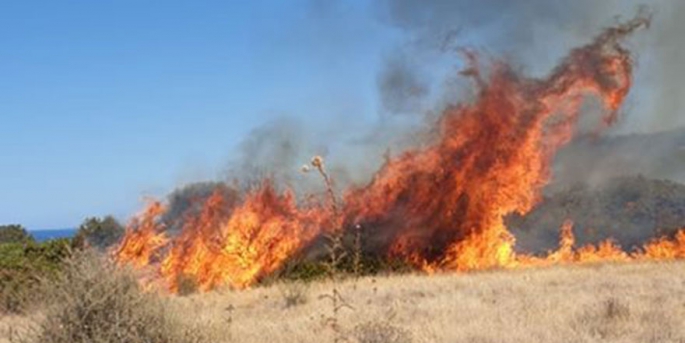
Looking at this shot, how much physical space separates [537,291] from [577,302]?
7.70 ft

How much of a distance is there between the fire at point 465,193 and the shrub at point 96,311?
1441 centimetres

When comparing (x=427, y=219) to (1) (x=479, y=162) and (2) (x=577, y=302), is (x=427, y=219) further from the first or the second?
(2) (x=577, y=302)

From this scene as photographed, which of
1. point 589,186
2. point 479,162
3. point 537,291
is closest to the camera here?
point 537,291

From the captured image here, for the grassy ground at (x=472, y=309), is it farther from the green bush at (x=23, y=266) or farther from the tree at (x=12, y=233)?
the tree at (x=12, y=233)

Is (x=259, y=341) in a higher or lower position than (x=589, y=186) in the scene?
lower

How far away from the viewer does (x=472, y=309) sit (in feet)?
48.2

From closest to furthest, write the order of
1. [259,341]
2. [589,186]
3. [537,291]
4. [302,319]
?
[259,341] → [302,319] → [537,291] → [589,186]

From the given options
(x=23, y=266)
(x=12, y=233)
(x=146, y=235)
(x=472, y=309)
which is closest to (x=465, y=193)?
(x=146, y=235)

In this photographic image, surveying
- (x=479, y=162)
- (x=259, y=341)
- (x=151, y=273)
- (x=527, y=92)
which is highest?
(x=527, y=92)

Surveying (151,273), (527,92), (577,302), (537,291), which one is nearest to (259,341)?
(151,273)

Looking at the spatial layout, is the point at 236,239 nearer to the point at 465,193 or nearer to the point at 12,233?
the point at 465,193

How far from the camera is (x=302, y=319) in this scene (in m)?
14.3

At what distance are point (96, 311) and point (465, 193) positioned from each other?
18276 mm

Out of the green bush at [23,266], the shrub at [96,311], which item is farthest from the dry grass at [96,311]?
the green bush at [23,266]
